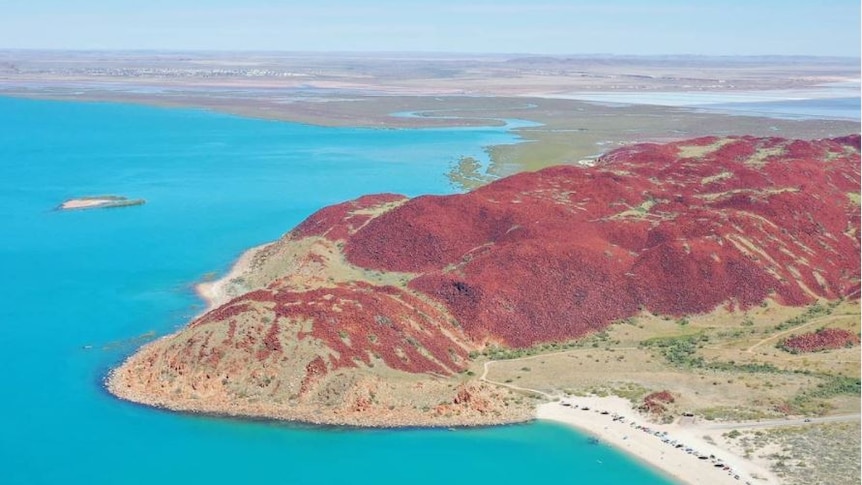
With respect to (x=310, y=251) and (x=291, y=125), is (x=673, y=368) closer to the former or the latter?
(x=310, y=251)

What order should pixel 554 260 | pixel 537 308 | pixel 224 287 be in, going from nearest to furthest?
pixel 537 308 < pixel 554 260 < pixel 224 287

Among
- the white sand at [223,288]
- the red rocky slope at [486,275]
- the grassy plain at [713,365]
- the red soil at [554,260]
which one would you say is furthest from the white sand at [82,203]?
the grassy plain at [713,365]

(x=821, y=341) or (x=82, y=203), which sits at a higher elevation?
(x=821, y=341)

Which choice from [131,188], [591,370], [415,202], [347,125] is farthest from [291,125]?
[591,370]

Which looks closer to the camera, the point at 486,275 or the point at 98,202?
the point at 486,275

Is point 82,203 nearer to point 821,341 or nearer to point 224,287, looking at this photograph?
point 224,287

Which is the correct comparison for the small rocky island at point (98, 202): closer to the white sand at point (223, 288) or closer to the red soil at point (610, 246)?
the white sand at point (223, 288)

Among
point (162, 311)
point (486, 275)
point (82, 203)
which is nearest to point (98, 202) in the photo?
point (82, 203)

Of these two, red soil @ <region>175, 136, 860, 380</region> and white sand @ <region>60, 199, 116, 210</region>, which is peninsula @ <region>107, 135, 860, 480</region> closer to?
red soil @ <region>175, 136, 860, 380</region>
